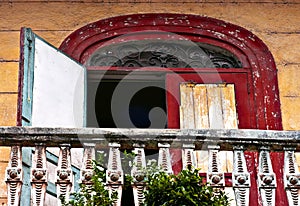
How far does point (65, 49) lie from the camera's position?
7.60 m

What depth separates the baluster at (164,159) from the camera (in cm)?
505

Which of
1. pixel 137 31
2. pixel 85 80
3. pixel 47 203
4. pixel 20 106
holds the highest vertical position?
pixel 137 31

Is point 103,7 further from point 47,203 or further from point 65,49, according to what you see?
point 47,203

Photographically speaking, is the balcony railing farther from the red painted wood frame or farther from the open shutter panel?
the red painted wood frame

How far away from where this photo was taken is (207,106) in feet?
23.8

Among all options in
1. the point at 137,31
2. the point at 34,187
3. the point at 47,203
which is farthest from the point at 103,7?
the point at 34,187

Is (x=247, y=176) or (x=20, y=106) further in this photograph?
(x=20, y=106)

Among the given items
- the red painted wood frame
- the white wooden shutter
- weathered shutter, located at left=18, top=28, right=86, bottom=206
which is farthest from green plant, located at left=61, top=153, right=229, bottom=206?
the red painted wood frame

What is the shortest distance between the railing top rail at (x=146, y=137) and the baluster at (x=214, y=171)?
0.06m

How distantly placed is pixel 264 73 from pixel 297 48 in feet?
1.70

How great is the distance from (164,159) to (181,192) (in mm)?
432

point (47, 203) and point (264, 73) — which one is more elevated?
point (264, 73)

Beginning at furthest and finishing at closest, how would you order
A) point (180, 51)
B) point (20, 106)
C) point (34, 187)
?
point (180, 51) < point (20, 106) < point (34, 187)

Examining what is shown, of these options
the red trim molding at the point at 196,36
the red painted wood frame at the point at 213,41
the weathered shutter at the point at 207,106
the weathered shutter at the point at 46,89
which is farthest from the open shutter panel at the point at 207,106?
the weathered shutter at the point at 46,89
